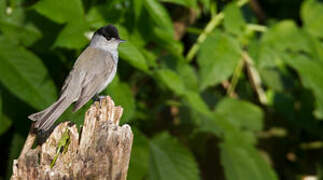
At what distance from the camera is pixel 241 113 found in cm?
457

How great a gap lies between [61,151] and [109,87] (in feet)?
3.07

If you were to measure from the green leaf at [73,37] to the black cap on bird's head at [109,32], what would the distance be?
0.08 metres

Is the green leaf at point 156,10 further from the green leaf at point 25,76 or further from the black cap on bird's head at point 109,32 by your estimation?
the green leaf at point 25,76

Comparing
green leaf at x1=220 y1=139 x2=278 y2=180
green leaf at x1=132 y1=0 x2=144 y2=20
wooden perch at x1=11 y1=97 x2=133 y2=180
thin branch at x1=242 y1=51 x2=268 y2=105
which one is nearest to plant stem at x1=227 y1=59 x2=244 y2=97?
thin branch at x1=242 y1=51 x2=268 y2=105

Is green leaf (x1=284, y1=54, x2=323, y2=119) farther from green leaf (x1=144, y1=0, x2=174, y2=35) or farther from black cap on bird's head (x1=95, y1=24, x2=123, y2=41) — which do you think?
black cap on bird's head (x1=95, y1=24, x2=123, y2=41)

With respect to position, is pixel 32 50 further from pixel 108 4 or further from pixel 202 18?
pixel 202 18

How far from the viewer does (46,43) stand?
347 centimetres

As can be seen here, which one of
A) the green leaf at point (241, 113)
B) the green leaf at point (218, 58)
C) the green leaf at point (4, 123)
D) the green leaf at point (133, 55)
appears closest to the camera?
the green leaf at point (133, 55)

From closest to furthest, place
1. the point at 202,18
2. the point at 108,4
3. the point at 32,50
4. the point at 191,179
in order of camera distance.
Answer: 1. the point at 108,4
2. the point at 32,50
3. the point at 191,179
4. the point at 202,18

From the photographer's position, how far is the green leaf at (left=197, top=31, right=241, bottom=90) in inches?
144

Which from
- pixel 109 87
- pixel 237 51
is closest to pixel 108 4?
pixel 109 87

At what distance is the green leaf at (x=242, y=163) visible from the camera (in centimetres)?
407

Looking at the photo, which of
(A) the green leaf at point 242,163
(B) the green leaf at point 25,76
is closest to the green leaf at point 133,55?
(B) the green leaf at point 25,76

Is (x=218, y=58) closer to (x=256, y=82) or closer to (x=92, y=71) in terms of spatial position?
(x=92, y=71)
